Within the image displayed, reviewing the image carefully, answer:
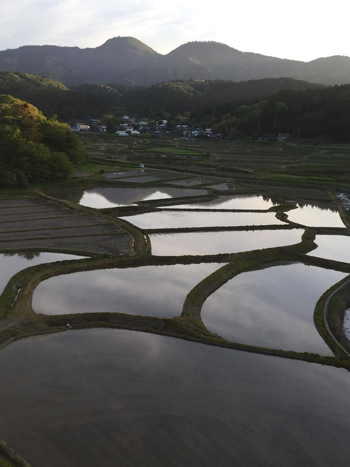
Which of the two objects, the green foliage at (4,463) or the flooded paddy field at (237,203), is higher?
the flooded paddy field at (237,203)

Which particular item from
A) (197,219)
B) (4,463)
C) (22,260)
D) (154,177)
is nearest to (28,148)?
(154,177)

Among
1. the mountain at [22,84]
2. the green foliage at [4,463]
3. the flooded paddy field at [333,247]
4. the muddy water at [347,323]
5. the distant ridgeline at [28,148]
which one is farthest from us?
the mountain at [22,84]

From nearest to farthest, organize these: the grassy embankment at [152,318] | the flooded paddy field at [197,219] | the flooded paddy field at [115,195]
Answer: the grassy embankment at [152,318] → the flooded paddy field at [197,219] → the flooded paddy field at [115,195]

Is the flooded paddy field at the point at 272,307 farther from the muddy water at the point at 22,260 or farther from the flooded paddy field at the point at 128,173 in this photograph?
the flooded paddy field at the point at 128,173

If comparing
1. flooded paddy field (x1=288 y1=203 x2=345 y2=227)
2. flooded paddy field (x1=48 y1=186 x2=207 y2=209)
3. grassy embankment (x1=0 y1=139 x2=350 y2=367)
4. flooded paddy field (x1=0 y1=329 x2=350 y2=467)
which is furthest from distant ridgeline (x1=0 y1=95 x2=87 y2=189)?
flooded paddy field (x1=0 y1=329 x2=350 y2=467)

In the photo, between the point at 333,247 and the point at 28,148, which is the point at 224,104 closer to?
the point at 28,148

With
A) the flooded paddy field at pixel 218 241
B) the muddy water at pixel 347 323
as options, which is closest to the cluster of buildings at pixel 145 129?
the flooded paddy field at pixel 218 241

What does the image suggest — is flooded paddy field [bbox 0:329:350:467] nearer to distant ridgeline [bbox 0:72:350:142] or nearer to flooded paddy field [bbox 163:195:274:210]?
flooded paddy field [bbox 163:195:274:210]
